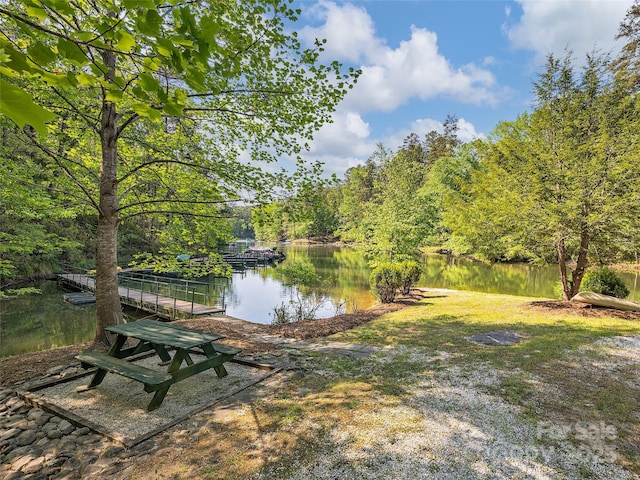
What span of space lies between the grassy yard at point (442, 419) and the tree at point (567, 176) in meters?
3.46

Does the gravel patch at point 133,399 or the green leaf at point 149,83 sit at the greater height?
the green leaf at point 149,83

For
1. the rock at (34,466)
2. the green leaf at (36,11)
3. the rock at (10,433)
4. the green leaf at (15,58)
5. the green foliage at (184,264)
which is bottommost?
the rock at (10,433)

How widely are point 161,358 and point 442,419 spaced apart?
3890mm

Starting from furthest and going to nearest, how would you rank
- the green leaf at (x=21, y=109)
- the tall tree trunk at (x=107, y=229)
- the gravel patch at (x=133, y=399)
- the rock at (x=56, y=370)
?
the tall tree trunk at (x=107, y=229) < the rock at (x=56, y=370) < the gravel patch at (x=133, y=399) < the green leaf at (x=21, y=109)

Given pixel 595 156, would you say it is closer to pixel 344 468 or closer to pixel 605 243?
pixel 605 243

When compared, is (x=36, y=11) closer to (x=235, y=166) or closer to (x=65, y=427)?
(x=65, y=427)

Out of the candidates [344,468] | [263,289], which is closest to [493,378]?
[344,468]

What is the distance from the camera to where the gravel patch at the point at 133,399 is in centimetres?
326

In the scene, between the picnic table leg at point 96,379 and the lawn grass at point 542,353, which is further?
the picnic table leg at point 96,379

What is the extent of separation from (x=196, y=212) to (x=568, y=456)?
18.9ft

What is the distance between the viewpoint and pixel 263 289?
19.3m

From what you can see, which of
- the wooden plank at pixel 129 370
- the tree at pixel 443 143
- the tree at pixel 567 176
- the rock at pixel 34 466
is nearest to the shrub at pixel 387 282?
the tree at pixel 567 176

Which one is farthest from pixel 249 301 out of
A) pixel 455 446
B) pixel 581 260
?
pixel 455 446

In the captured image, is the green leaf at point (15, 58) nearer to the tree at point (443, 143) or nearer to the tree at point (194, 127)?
the tree at point (194, 127)
